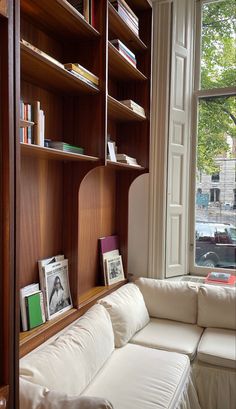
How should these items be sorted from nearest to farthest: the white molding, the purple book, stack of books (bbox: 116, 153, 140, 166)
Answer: stack of books (bbox: 116, 153, 140, 166) < the purple book < the white molding

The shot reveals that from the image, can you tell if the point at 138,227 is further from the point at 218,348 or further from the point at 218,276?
the point at 218,348

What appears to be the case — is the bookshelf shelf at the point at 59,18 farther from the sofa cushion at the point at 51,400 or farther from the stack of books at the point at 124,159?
the sofa cushion at the point at 51,400

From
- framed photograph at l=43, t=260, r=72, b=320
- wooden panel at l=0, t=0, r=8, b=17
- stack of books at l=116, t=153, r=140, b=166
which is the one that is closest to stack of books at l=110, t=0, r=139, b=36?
stack of books at l=116, t=153, r=140, b=166

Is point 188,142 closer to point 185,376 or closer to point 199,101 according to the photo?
point 199,101

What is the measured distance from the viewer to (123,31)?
2.23m

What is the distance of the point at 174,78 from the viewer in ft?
9.73

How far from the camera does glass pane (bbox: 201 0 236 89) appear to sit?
3014 millimetres

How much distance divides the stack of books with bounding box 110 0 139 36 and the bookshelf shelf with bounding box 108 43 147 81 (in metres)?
0.26

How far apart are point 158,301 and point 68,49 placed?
6.26 ft

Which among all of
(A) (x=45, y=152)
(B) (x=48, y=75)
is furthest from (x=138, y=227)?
(B) (x=48, y=75)

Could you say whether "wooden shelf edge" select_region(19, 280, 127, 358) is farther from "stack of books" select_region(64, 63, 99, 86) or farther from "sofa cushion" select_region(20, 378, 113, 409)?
"stack of books" select_region(64, 63, 99, 86)

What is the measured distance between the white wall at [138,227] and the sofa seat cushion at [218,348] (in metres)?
0.85

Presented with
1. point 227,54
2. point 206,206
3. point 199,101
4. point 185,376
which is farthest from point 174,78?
point 185,376

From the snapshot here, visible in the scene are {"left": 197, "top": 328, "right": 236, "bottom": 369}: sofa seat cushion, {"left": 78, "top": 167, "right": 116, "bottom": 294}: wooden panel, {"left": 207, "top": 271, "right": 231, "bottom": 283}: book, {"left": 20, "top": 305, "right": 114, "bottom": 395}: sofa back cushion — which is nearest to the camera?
{"left": 20, "top": 305, "right": 114, "bottom": 395}: sofa back cushion
